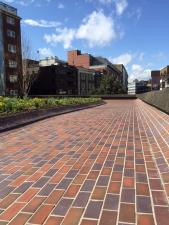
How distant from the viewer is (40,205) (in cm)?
336

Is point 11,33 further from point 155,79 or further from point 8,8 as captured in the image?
point 155,79

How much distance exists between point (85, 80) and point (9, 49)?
33131 millimetres

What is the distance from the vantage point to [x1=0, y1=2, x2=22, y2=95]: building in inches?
2162

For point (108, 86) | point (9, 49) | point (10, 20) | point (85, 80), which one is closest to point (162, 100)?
point (108, 86)

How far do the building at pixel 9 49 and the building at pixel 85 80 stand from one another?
2654cm

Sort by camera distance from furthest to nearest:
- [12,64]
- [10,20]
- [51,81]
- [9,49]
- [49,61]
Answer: [49,61] → [51,81] → [12,64] → [10,20] → [9,49]

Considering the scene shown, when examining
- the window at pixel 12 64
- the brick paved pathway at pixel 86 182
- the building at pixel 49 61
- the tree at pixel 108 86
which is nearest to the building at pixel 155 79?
the building at pixel 49 61

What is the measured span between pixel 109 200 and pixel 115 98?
44110mm

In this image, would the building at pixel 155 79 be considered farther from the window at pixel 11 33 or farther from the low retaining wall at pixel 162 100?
the low retaining wall at pixel 162 100

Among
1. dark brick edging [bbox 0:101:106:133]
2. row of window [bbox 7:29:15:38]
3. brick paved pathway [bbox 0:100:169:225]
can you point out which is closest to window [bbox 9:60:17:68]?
row of window [bbox 7:29:15:38]

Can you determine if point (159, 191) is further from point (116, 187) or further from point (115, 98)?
point (115, 98)

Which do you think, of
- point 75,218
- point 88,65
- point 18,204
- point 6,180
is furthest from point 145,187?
point 88,65

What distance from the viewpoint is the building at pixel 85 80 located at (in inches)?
3239

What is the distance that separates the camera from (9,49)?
56594mm
